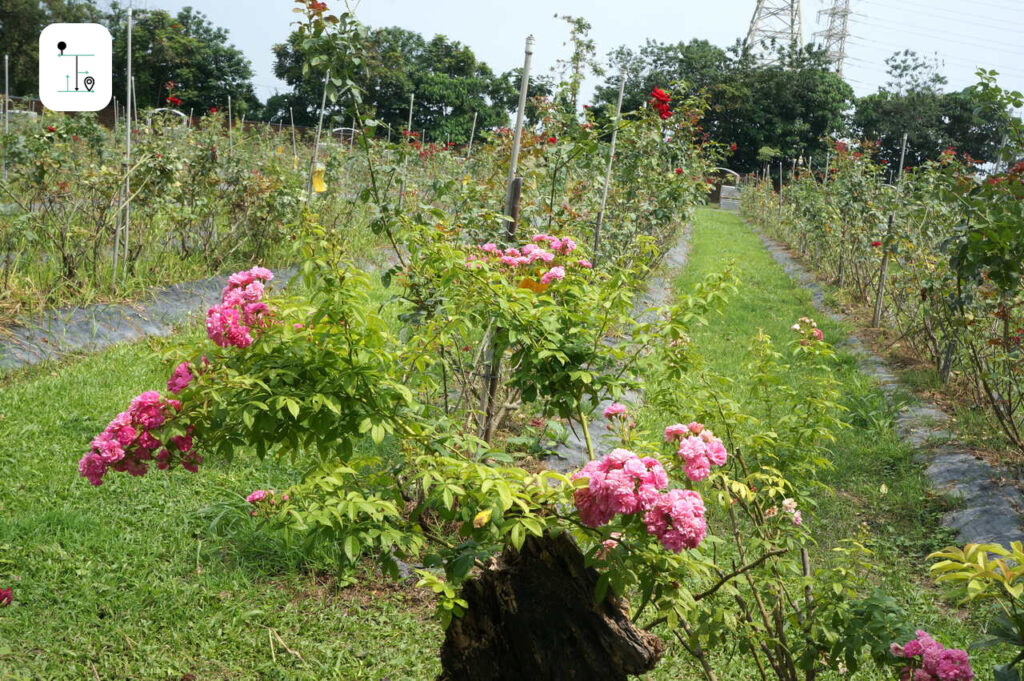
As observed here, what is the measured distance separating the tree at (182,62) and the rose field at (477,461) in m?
30.2

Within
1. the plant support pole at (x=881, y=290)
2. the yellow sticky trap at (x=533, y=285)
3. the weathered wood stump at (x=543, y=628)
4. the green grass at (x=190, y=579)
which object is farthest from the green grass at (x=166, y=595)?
the plant support pole at (x=881, y=290)

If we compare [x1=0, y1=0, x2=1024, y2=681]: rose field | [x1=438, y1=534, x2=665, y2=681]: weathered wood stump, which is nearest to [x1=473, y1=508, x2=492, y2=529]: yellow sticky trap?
[x1=0, y1=0, x2=1024, y2=681]: rose field

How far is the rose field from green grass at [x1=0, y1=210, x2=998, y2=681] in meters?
0.01

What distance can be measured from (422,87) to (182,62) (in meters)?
10.7

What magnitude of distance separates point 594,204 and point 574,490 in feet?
17.8

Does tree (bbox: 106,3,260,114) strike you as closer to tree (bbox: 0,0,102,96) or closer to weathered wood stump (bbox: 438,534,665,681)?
tree (bbox: 0,0,102,96)

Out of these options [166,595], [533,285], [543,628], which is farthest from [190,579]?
[533,285]

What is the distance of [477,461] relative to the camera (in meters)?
1.96

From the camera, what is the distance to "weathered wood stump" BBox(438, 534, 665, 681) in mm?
1935

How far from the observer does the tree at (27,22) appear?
30.7 m

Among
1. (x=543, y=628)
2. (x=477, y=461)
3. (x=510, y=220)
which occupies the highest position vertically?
(x=510, y=220)

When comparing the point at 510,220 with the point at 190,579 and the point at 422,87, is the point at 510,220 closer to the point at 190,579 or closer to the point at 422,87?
the point at 190,579

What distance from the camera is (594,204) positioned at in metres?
6.80

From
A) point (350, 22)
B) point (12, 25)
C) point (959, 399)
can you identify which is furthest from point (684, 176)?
point (12, 25)
